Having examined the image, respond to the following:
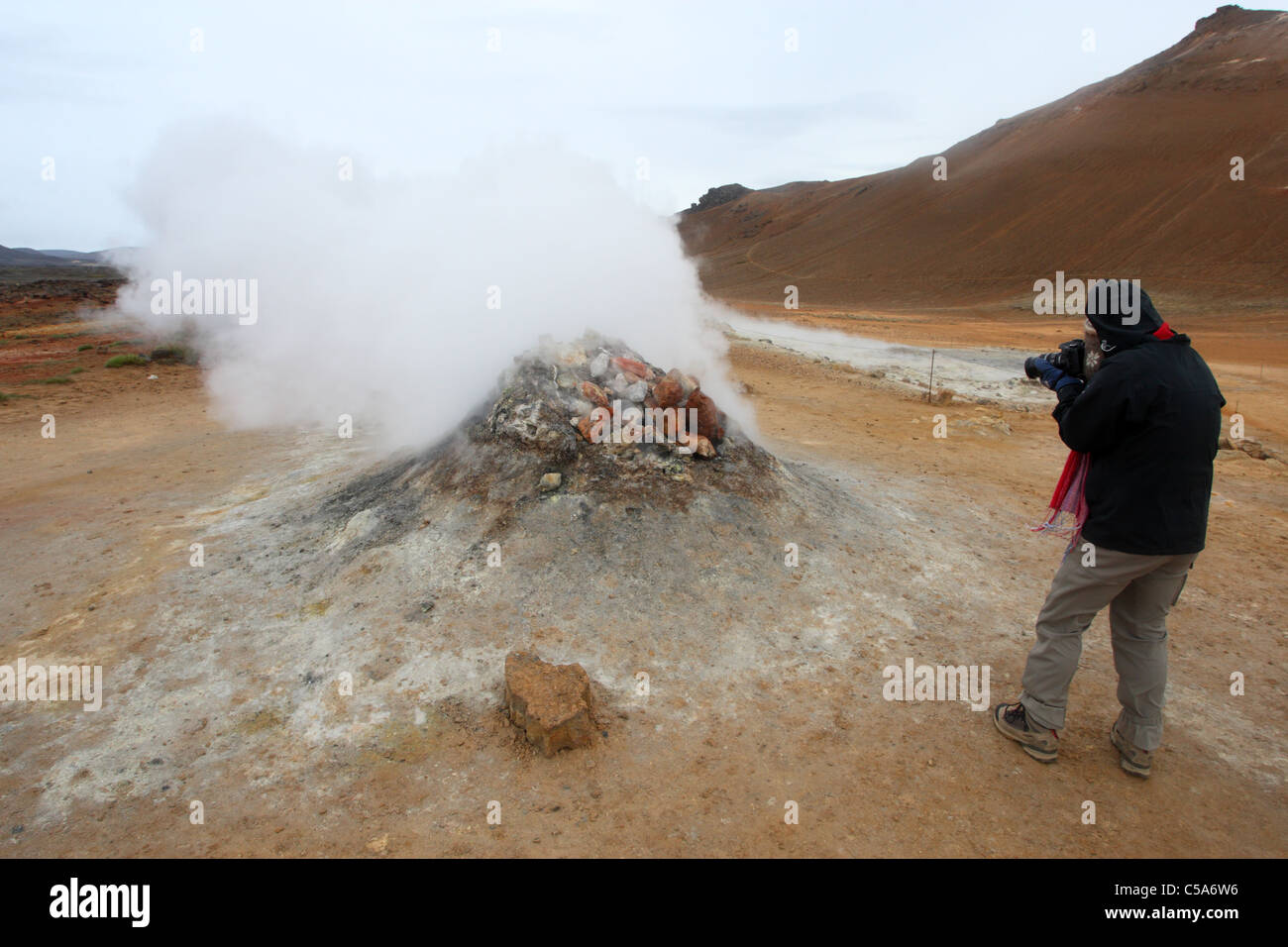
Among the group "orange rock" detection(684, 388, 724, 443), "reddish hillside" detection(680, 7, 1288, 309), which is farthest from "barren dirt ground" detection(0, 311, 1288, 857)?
"reddish hillside" detection(680, 7, 1288, 309)

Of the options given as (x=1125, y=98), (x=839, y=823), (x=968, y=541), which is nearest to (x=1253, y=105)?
(x=1125, y=98)

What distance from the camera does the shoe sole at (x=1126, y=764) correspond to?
2746mm

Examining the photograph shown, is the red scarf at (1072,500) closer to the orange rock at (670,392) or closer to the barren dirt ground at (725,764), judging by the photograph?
the barren dirt ground at (725,764)

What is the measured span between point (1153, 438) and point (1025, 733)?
4.46 ft

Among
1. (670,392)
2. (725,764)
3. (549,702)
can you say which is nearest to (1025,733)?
(725,764)

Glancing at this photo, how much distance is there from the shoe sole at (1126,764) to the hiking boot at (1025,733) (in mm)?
215

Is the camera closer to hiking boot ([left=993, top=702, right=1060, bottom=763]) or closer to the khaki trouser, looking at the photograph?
the khaki trouser

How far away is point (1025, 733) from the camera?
2934 millimetres

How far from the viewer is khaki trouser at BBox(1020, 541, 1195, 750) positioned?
254 cm

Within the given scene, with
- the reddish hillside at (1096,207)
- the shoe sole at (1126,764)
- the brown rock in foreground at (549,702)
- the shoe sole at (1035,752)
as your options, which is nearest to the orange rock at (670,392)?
the brown rock in foreground at (549,702)

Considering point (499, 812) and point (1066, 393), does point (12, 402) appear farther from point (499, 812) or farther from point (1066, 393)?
point (1066, 393)

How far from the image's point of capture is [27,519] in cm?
585

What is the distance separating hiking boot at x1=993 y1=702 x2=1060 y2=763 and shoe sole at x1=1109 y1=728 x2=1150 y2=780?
0.22 metres

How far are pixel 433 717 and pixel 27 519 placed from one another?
513 cm
